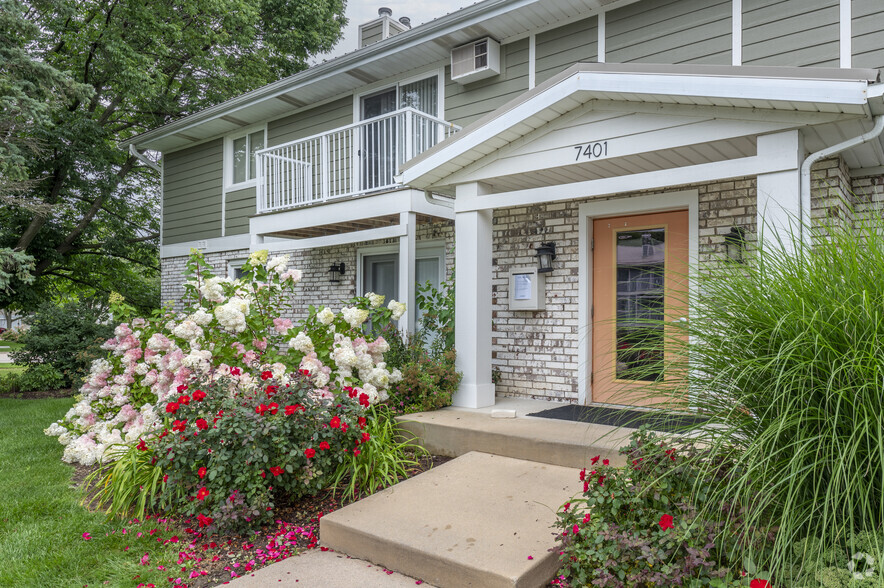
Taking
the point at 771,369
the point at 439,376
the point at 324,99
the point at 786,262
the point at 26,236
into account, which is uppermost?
the point at 324,99

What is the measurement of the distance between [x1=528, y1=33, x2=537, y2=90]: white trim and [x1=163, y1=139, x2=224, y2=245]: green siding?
20.5 feet

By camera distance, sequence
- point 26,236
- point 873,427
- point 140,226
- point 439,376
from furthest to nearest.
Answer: point 140,226, point 26,236, point 439,376, point 873,427

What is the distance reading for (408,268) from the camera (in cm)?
617

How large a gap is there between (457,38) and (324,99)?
2.74 metres

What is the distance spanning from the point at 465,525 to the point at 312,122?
7.29m

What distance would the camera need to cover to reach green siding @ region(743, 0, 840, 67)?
15.0 feet

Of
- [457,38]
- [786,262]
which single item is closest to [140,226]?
[457,38]

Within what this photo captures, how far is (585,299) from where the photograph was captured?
555 centimetres

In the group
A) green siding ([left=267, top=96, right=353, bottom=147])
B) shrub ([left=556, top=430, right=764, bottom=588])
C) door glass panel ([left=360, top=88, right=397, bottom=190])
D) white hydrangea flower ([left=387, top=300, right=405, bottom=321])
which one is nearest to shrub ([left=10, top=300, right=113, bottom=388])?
green siding ([left=267, top=96, right=353, bottom=147])

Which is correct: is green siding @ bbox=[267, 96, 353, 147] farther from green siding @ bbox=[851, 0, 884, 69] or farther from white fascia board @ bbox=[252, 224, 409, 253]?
green siding @ bbox=[851, 0, 884, 69]

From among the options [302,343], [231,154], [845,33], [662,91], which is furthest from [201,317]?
[231,154]

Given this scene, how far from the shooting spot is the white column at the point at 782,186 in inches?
136

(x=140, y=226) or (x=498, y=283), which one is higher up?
(x=140, y=226)

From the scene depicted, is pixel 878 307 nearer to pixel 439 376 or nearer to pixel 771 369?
pixel 771 369
